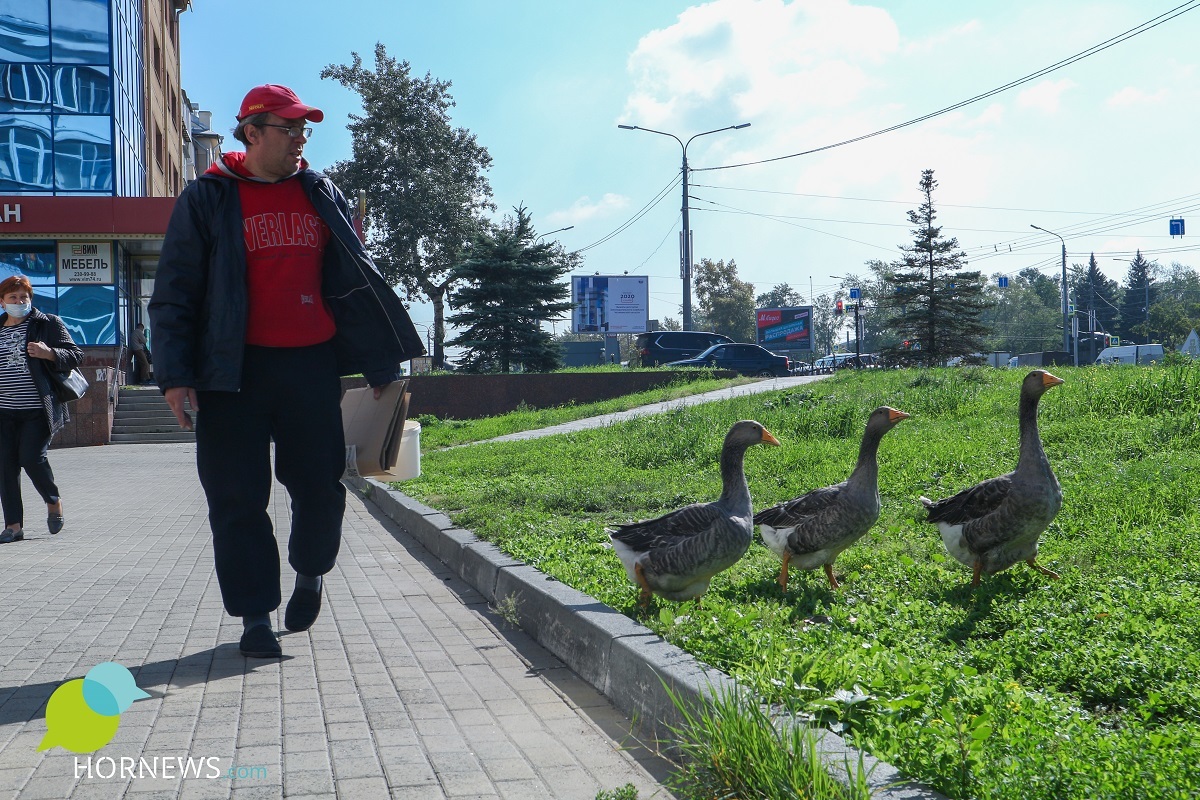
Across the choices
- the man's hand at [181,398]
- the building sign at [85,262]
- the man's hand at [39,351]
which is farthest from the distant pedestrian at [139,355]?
the man's hand at [181,398]

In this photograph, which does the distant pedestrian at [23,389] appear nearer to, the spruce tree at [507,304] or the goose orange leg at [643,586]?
the goose orange leg at [643,586]

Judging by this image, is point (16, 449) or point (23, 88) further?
point (23, 88)

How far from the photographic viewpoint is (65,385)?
8.53 m

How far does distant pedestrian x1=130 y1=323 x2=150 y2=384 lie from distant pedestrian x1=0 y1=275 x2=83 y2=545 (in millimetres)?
23241

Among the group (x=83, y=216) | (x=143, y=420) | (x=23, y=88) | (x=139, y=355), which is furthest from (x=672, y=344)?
(x=23, y=88)

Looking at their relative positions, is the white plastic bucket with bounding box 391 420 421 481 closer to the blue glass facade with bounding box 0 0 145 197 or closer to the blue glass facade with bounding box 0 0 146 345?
the blue glass facade with bounding box 0 0 146 345

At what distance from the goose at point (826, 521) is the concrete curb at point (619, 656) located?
40.7 inches

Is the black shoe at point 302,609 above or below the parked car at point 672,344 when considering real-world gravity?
below

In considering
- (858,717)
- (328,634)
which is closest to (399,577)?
(328,634)

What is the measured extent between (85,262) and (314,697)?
28363 mm

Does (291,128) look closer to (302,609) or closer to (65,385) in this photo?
(302,609)

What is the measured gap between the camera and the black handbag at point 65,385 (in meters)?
8.49

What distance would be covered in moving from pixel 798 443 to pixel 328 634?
647 cm

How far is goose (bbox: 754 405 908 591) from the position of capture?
205 inches
